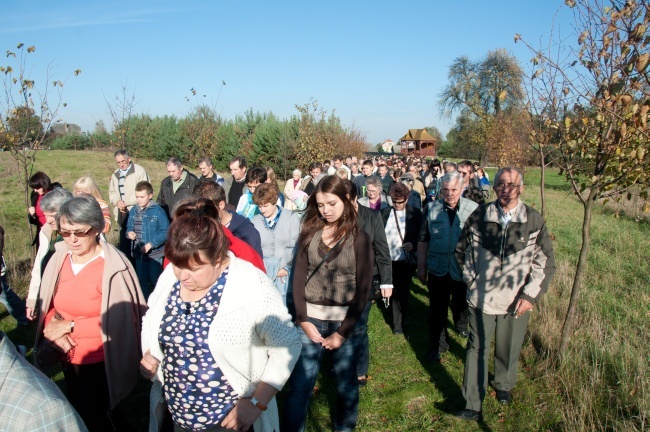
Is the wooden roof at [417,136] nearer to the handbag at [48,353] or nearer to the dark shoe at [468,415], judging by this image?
the dark shoe at [468,415]

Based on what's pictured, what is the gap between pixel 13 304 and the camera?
577 centimetres

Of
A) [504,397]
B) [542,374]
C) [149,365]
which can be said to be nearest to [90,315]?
[149,365]

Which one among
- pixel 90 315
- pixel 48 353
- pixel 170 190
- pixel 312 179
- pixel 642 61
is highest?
pixel 642 61

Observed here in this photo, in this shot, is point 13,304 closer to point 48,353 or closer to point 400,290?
point 48,353

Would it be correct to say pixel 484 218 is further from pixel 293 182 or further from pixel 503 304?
pixel 293 182

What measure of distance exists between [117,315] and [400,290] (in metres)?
3.94

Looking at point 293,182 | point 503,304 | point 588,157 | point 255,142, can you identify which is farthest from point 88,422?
point 255,142

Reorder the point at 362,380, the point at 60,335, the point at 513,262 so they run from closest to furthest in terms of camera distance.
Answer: the point at 60,335, the point at 513,262, the point at 362,380

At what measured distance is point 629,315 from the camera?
5746 millimetres

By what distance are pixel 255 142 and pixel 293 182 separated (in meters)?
20.0

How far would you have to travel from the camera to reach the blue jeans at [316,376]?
3.26m

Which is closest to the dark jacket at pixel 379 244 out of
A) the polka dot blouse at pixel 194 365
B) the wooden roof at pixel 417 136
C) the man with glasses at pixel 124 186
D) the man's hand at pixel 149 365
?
the polka dot blouse at pixel 194 365

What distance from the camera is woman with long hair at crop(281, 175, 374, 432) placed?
10.9ft

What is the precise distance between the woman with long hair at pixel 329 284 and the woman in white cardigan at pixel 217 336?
89 cm
